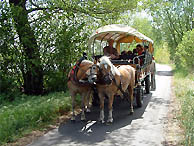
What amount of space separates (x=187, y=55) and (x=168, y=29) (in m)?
16.1

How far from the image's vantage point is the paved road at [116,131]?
18.3 ft

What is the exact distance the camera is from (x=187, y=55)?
17859 mm

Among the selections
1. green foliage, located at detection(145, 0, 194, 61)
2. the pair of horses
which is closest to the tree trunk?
the pair of horses

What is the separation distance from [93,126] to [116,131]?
736mm

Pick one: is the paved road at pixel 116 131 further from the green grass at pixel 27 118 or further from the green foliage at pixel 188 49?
the green foliage at pixel 188 49

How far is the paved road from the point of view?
18.3 ft

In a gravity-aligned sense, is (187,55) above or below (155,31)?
below

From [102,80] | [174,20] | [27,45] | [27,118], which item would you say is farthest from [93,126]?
[174,20]

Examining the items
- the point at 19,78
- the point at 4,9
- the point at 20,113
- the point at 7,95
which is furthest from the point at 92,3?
the point at 20,113

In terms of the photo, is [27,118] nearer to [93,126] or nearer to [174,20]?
[93,126]

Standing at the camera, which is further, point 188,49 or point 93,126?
point 188,49

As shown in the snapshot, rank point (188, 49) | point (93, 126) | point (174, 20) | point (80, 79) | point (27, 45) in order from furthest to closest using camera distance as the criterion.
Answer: point (174, 20) < point (188, 49) < point (27, 45) < point (80, 79) < point (93, 126)

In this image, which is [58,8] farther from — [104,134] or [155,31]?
[155,31]

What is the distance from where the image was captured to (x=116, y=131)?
20.9ft
